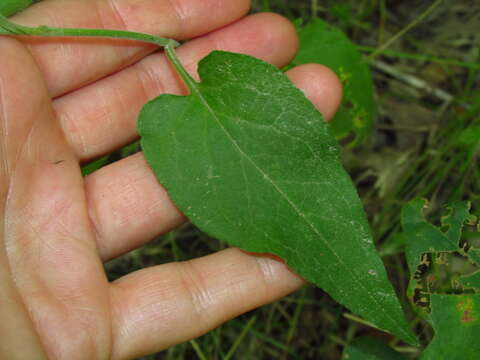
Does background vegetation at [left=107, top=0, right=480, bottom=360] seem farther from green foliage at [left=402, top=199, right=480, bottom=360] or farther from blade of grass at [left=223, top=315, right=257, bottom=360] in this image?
green foliage at [left=402, top=199, right=480, bottom=360]

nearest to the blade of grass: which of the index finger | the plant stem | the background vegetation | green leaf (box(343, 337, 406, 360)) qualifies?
the background vegetation

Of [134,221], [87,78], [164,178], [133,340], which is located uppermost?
[87,78]

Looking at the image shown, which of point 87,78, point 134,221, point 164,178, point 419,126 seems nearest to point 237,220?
point 164,178

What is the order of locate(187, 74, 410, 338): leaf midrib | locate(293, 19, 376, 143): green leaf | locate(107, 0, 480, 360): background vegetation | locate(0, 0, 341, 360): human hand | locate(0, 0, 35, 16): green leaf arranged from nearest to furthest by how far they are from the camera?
1. locate(187, 74, 410, 338): leaf midrib
2. locate(0, 0, 341, 360): human hand
3. locate(0, 0, 35, 16): green leaf
4. locate(293, 19, 376, 143): green leaf
5. locate(107, 0, 480, 360): background vegetation

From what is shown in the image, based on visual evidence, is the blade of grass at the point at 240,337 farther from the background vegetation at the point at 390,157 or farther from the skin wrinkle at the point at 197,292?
the skin wrinkle at the point at 197,292

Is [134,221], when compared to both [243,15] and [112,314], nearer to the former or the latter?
[112,314]
